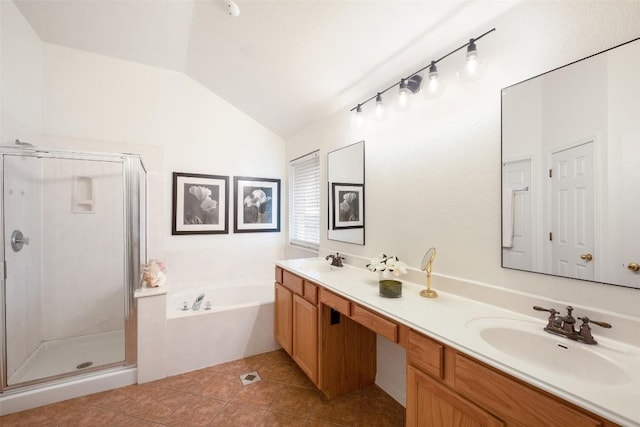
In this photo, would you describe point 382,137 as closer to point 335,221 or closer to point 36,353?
point 335,221

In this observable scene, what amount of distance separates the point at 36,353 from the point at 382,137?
360 centimetres

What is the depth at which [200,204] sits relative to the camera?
10.5 ft

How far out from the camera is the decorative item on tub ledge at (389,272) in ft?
5.08

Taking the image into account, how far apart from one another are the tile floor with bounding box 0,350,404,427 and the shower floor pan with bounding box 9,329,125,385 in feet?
1.00

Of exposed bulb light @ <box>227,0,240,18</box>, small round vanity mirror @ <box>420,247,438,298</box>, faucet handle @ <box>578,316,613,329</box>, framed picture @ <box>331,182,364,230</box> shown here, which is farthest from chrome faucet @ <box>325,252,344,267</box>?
exposed bulb light @ <box>227,0,240,18</box>

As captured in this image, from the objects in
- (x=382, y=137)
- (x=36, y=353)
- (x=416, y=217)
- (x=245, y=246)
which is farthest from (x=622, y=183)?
(x=36, y=353)

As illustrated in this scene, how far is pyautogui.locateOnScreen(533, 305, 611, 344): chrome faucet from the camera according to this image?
3.25ft

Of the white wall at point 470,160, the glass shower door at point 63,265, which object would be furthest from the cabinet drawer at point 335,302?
the glass shower door at point 63,265

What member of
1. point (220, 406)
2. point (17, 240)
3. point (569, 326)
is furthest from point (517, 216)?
point (17, 240)

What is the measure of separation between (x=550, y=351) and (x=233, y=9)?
2.74 metres

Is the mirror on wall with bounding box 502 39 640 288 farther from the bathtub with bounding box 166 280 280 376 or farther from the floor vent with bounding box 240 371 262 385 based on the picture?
the bathtub with bounding box 166 280 280 376

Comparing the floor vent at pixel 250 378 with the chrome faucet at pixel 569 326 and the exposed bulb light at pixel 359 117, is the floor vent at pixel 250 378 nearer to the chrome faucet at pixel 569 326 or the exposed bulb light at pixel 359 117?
the chrome faucet at pixel 569 326

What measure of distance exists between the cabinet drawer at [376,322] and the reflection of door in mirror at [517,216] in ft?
2.17

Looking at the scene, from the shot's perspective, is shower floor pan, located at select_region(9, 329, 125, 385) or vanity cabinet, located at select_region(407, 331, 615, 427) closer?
vanity cabinet, located at select_region(407, 331, 615, 427)
